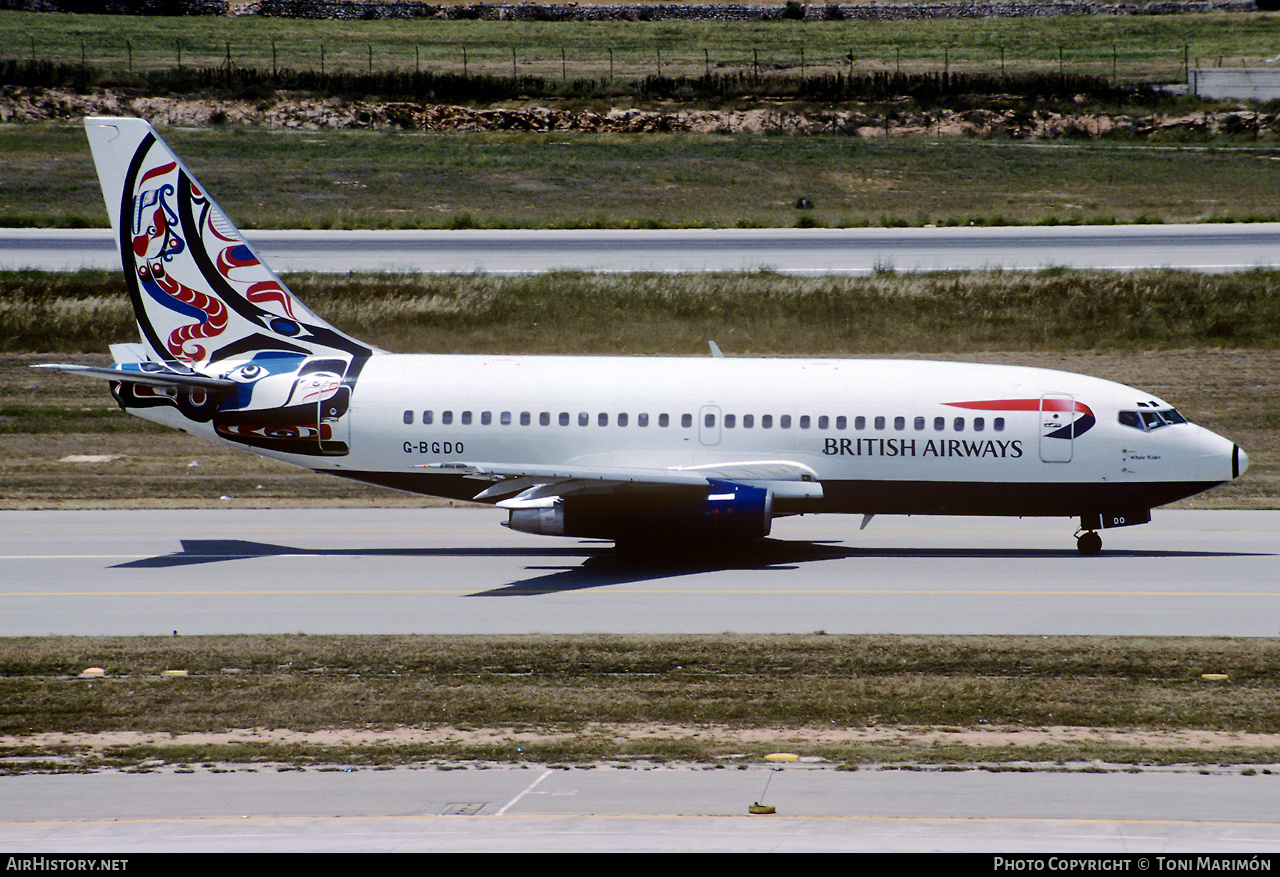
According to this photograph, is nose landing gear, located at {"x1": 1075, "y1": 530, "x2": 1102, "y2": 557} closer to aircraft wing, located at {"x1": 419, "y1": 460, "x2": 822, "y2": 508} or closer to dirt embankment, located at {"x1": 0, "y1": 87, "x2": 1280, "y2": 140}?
aircraft wing, located at {"x1": 419, "y1": 460, "x2": 822, "y2": 508}

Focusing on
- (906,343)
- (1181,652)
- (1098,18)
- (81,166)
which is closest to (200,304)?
(1181,652)

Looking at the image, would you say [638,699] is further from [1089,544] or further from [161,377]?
[161,377]

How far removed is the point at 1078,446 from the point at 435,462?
12790 mm

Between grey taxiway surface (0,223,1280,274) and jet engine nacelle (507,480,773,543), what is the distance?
89.1 feet

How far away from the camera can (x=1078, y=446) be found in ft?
81.7

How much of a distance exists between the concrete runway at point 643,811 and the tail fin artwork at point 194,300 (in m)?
14.2

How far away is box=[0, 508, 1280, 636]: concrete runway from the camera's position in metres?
20.1

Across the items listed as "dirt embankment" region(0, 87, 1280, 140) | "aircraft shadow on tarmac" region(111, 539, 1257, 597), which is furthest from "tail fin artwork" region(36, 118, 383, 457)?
"dirt embankment" region(0, 87, 1280, 140)

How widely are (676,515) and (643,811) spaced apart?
12.4 m

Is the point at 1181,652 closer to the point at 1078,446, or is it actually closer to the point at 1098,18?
the point at 1078,446

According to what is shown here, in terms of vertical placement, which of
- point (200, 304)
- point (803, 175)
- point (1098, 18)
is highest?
point (1098, 18)

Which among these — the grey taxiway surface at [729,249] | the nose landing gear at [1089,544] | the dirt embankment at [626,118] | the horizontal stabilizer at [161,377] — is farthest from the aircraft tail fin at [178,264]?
the dirt embankment at [626,118]

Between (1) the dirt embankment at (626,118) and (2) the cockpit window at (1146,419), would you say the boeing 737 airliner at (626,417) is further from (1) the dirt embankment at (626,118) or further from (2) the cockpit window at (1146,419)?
(1) the dirt embankment at (626,118)

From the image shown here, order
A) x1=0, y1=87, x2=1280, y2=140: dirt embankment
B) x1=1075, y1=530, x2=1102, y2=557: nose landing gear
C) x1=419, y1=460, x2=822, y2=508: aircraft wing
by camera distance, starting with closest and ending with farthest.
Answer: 1. x1=419, y1=460, x2=822, y2=508: aircraft wing
2. x1=1075, y1=530, x2=1102, y2=557: nose landing gear
3. x1=0, y1=87, x2=1280, y2=140: dirt embankment
